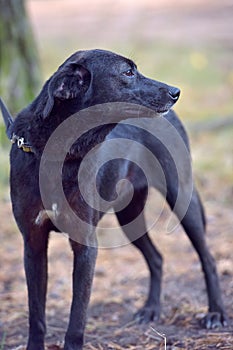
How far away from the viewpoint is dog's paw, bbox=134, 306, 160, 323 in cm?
496

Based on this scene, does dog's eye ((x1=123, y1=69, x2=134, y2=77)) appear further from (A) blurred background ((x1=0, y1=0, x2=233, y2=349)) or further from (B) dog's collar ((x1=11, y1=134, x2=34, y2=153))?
(A) blurred background ((x1=0, y1=0, x2=233, y2=349))

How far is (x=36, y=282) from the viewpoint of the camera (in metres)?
4.14

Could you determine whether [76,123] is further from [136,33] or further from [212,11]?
[212,11]

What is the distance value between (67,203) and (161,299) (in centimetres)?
184

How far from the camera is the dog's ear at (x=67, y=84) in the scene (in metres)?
3.70

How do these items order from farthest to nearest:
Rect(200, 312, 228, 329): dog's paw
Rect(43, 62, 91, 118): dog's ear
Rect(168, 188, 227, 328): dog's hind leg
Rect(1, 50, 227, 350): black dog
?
Rect(168, 188, 227, 328): dog's hind leg
Rect(200, 312, 228, 329): dog's paw
Rect(1, 50, 227, 350): black dog
Rect(43, 62, 91, 118): dog's ear

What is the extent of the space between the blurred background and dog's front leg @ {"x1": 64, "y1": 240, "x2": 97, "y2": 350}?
93cm

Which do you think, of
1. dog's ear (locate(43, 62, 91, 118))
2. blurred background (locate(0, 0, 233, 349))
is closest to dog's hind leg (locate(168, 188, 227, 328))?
blurred background (locate(0, 0, 233, 349))

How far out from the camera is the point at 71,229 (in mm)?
3910

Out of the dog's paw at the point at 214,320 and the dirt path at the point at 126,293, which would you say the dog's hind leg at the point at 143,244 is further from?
the dog's paw at the point at 214,320

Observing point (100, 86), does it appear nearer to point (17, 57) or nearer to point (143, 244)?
point (143, 244)

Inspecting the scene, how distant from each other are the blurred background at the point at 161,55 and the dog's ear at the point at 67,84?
185cm

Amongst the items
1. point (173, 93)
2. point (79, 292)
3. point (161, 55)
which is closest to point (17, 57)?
point (173, 93)

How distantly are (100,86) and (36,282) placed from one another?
1251mm
